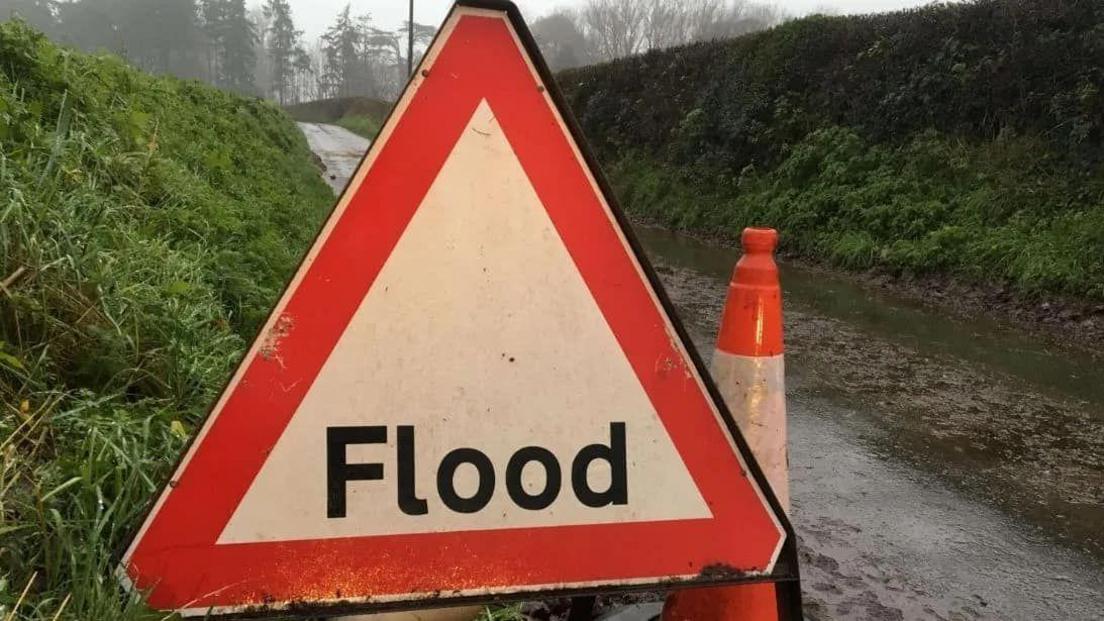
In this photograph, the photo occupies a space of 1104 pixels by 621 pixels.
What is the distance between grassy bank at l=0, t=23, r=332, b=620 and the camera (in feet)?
4.98

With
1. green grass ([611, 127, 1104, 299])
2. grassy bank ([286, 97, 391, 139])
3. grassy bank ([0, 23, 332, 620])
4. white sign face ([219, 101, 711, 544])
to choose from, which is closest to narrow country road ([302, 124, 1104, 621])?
white sign face ([219, 101, 711, 544])

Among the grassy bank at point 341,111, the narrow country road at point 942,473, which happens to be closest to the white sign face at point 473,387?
→ the narrow country road at point 942,473

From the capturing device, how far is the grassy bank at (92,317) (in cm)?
152

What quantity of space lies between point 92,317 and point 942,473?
12.8ft

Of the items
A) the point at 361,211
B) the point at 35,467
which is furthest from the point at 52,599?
the point at 361,211

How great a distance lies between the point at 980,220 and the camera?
9070mm

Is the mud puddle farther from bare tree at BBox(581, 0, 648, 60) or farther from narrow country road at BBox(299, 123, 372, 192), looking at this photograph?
bare tree at BBox(581, 0, 648, 60)

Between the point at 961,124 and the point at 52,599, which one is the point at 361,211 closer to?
the point at 52,599

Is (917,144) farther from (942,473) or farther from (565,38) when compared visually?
(565,38)

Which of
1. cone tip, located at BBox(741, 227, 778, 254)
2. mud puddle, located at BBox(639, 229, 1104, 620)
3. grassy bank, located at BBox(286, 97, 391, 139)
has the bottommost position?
mud puddle, located at BBox(639, 229, 1104, 620)

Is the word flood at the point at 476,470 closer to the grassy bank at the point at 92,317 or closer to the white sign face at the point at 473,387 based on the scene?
the white sign face at the point at 473,387

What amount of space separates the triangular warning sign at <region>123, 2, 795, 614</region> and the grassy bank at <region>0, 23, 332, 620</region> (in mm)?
284

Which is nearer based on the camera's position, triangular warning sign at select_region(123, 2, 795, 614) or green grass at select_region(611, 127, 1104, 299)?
triangular warning sign at select_region(123, 2, 795, 614)

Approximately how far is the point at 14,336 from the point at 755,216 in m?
12.8
